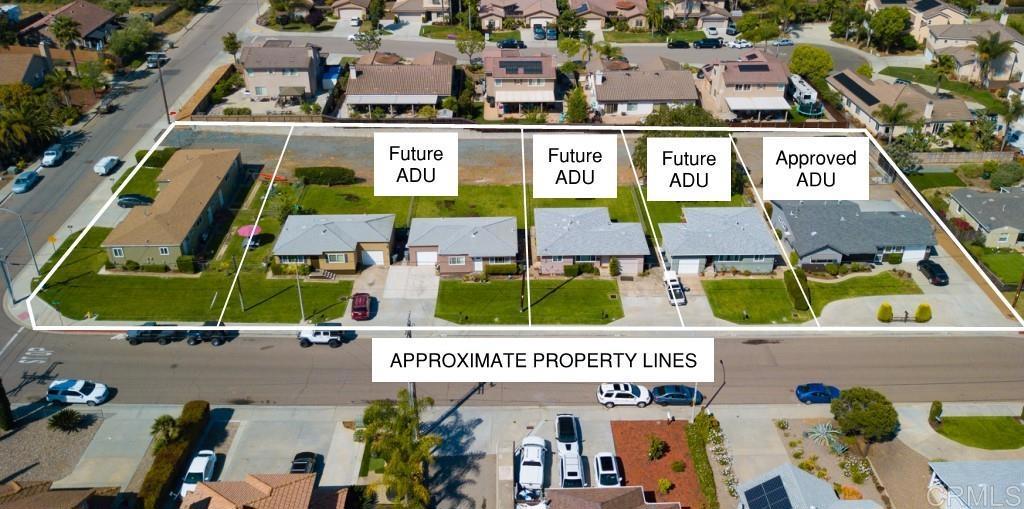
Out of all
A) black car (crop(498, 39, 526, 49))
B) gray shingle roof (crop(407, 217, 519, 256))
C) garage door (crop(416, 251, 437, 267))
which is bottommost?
garage door (crop(416, 251, 437, 267))

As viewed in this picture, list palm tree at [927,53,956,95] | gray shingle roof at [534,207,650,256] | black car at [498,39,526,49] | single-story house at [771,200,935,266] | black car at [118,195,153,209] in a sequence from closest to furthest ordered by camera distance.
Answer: gray shingle roof at [534,207,650,256] < single-story house at [771,200,935,266] < black car at [118,195,153,209] < palm tree at [927,53,956,95] < black car at [498,39,526,49]

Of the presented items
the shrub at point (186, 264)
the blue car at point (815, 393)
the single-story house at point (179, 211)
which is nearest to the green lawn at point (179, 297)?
the shrub at point (186, 264)

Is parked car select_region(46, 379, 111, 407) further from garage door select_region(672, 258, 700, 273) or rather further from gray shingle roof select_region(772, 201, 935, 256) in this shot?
gray shingle roof select_region(772, 201, 935, 256)

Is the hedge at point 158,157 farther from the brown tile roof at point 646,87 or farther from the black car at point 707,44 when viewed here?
the black car at point 707,44

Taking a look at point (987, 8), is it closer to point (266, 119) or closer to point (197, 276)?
point (266, 119)
